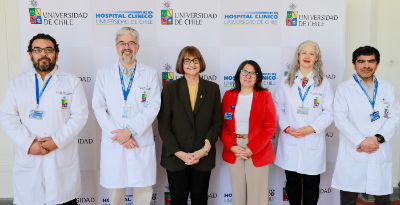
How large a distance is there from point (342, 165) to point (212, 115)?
56.8 inches

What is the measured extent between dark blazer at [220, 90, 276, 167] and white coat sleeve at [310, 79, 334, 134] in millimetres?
490

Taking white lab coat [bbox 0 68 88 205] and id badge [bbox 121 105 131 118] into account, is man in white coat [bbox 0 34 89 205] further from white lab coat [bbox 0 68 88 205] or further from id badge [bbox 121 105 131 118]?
id badge [bbox 121 105 131 118]

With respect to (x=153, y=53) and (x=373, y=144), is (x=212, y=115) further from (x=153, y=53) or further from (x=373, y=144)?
(x=373, y=144)

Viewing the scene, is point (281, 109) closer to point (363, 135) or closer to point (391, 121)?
point (363, 135)

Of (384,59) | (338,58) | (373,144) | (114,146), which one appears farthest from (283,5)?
(114,146)

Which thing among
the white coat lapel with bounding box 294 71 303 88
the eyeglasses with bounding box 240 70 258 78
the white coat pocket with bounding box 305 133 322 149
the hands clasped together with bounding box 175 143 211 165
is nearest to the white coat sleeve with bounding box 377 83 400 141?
the white coat pocket with bounding box 305 133 322 149

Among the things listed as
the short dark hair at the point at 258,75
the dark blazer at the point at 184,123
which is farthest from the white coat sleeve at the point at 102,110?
the short dark hair at the point at 258,75

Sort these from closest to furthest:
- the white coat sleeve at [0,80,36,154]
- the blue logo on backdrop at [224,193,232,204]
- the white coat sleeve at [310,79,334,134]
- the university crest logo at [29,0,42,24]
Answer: the white coat sleeve at [0,80,36,154] → the white coat sleeve at [310,79,334,134] → the university crest logo at [29,0,42,24] → the blue logo on backdrop at [224,193,232,204]

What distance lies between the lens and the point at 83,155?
129 inches

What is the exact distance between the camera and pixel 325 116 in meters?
2.80

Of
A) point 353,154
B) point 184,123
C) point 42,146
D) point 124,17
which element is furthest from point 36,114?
point 353,154

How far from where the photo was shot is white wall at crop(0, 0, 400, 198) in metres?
3.40

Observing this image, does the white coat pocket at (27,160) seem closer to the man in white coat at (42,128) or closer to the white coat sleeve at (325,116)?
the man in white coat at (42,128)

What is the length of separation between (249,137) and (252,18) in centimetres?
154
